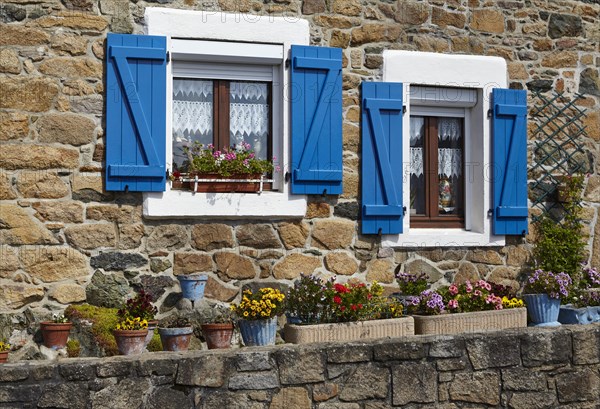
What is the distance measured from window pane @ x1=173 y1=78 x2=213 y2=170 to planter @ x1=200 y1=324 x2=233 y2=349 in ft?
5.04

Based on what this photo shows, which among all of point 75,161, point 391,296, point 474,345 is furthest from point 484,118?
point 75,161

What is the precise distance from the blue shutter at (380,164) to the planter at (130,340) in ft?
7.88

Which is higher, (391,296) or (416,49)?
(416,49)

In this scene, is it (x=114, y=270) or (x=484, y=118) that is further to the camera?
(x=484, y=118)

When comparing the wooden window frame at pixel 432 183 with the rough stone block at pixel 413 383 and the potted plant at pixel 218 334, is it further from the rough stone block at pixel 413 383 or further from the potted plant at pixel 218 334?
the potted plant at pixel 218 334

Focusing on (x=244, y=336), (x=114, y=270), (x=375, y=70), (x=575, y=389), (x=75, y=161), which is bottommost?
(x=575, y=389)

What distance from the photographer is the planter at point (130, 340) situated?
650 cm

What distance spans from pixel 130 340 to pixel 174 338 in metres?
0.35

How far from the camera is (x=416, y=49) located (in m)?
8.38

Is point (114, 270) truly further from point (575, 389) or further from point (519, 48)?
point (519, 48)

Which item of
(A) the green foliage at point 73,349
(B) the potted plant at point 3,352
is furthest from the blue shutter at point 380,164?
(B) the potted plant at point 3,352

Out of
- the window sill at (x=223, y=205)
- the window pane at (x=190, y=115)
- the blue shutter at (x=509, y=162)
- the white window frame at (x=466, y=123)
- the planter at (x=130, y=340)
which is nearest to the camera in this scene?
the planter at (x=130, y=340)

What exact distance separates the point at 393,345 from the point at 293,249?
1549 millimetres

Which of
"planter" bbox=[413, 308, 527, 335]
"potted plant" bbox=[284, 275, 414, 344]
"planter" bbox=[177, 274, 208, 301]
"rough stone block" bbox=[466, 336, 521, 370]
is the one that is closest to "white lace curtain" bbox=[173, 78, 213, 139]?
"planter" bbox=[177, 274, 208, 301]
